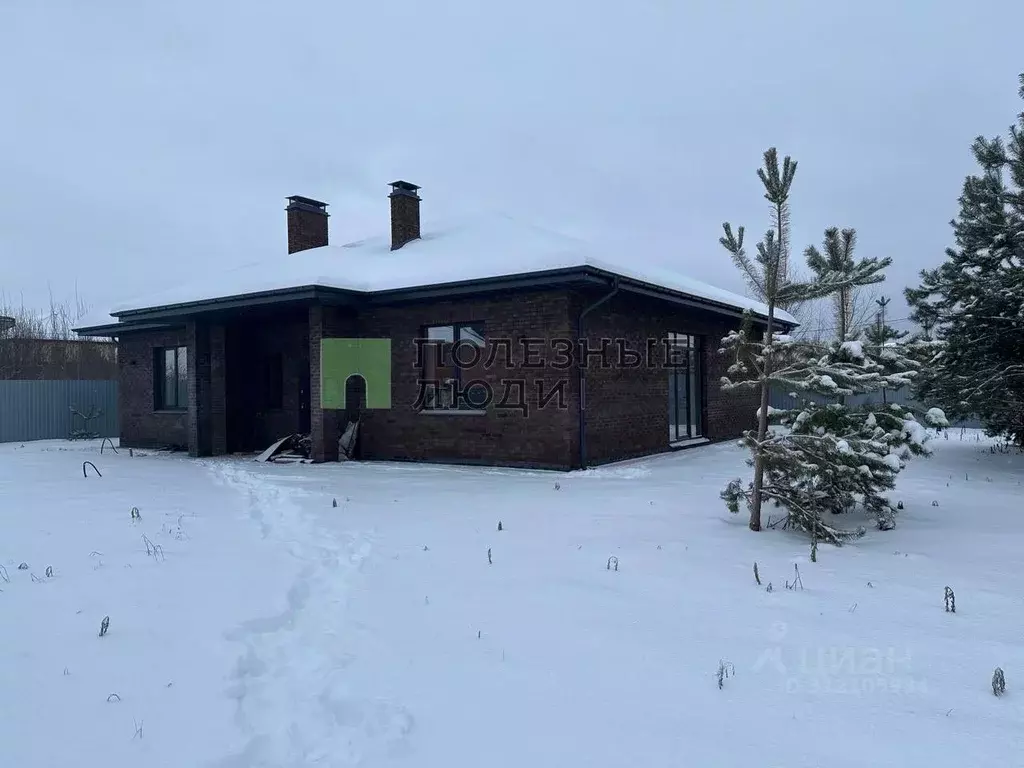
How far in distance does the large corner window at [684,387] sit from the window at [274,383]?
25.3ft

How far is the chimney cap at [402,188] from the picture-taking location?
13766 mm

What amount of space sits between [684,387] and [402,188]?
685 cm

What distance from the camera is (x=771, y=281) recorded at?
6055 millimetres

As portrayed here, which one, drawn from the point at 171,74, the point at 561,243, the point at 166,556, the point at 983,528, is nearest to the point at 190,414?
the point at 171,74

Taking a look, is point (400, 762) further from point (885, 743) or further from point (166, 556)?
point (166, 556)

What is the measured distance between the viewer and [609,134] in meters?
16.3

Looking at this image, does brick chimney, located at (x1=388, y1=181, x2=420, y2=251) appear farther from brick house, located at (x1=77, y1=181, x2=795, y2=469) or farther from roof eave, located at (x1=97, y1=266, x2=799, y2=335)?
roof eave, located at (x1=97, y1=266, x2=799, y2=335)

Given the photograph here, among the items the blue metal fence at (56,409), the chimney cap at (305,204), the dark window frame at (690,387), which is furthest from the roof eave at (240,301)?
the dark window frame at (690,387)

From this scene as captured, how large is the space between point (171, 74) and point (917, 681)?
41.9 ft

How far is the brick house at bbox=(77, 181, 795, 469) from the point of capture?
34.7 feet

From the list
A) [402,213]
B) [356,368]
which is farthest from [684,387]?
[402,213]

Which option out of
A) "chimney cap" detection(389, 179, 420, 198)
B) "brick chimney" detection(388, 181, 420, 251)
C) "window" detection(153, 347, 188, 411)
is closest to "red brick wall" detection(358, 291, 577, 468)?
"brick chimney" detection(388, 181, 420, 251)

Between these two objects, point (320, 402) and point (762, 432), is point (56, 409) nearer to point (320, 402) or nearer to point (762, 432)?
A: point (320, 402)

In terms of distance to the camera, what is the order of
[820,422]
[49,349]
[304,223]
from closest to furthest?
[820,422] → [304,223] → [49,349]
